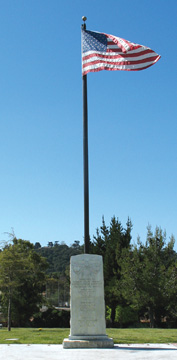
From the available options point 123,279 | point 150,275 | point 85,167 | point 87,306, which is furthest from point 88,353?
point 123,279

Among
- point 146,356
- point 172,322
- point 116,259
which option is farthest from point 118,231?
point 146,356

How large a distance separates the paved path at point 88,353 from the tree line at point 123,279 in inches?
449

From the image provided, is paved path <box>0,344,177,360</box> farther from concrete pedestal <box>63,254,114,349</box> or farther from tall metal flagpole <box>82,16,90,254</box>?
tall metal flagpole <box>82,16,90,254</box>

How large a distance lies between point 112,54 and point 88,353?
29.7ft

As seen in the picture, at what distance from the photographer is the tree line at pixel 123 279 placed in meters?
22.9

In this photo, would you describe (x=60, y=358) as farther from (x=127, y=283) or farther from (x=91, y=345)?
(x=127, y=283)

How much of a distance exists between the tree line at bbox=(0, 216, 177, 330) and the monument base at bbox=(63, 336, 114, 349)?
1166cm

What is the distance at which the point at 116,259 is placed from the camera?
30.5 meters

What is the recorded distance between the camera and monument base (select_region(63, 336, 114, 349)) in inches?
404

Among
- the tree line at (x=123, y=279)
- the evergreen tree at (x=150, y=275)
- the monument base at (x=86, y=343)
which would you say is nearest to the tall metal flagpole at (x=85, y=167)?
the monument base at (x=86, y=343)

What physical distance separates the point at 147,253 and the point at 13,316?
550 inches

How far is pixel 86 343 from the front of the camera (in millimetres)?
10289

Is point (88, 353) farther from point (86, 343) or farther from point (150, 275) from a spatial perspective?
point (150, 275)

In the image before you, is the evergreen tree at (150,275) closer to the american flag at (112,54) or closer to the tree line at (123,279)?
the tree line at (123,279)
